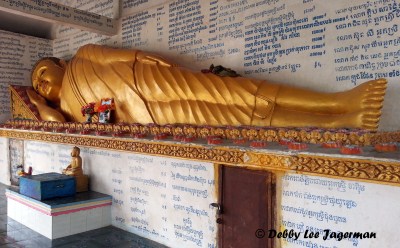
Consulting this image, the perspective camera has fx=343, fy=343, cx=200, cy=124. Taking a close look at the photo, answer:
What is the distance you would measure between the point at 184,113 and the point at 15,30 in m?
4.81

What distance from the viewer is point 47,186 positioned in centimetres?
311

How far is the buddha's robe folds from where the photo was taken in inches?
112

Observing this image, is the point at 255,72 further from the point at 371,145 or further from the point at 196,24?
the point at 371,145

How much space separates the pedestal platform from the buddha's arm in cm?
124

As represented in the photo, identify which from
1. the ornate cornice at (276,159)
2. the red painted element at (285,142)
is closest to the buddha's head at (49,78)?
the ornate cornice at (276,159)

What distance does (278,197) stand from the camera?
79.7 inches

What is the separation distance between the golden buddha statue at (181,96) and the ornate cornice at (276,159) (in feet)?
1.56

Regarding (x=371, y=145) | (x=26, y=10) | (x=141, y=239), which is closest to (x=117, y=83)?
(x=26, y=10)

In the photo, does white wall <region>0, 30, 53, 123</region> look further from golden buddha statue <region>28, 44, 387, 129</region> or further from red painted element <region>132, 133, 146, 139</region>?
red painted element <region>132, 133, 146, 139</region>

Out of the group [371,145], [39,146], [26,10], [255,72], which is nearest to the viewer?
[371,145]

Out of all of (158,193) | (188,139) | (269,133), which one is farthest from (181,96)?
(269,133)

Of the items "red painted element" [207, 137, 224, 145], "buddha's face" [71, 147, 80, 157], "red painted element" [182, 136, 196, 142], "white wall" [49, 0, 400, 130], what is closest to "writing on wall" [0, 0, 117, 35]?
"white wall" [49, 0, 400, 130]

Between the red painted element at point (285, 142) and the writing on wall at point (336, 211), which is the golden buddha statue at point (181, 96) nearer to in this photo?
the red painted element at point (285, 142)

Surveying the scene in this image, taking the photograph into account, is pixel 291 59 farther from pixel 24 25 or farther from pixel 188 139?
pixel 24 25
